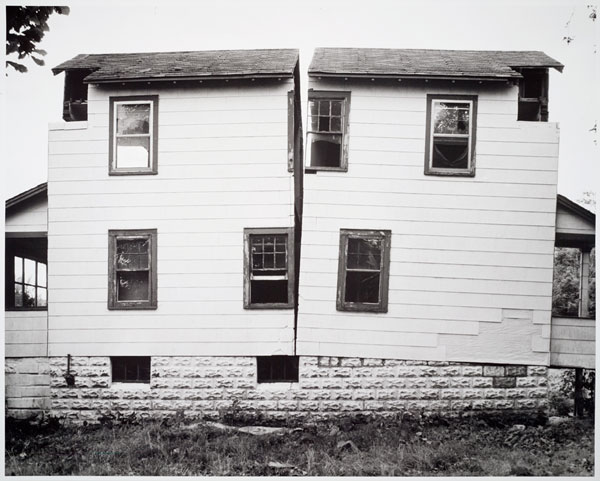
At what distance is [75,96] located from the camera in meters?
4.97

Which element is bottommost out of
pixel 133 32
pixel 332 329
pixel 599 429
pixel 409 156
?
pixel 599 429

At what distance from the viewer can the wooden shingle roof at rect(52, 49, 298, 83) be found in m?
4.81

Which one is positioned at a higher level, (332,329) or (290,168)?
(290,168)

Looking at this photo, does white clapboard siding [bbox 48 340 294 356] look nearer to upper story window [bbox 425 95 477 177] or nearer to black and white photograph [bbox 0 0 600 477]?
black and white photograph [bbox 0 0 600 477]

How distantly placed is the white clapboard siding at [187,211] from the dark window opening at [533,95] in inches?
88.7

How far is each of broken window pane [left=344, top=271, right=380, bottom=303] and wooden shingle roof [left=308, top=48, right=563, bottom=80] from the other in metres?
1.91

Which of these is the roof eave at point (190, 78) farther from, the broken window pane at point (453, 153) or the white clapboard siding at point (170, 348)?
the white clapboard siding at point (170, 348)

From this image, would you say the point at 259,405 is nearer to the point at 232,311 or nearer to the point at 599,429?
the point at 232,311

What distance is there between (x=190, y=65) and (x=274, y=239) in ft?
6.05

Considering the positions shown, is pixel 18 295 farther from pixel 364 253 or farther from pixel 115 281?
pixel 364 253

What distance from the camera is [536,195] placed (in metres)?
4.77

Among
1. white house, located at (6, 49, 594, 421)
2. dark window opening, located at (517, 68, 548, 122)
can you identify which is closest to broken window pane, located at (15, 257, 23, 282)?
white house, located at (6, 49, 594, 421)

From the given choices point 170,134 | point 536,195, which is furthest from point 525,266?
point 170,134

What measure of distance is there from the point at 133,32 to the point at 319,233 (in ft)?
8.35
